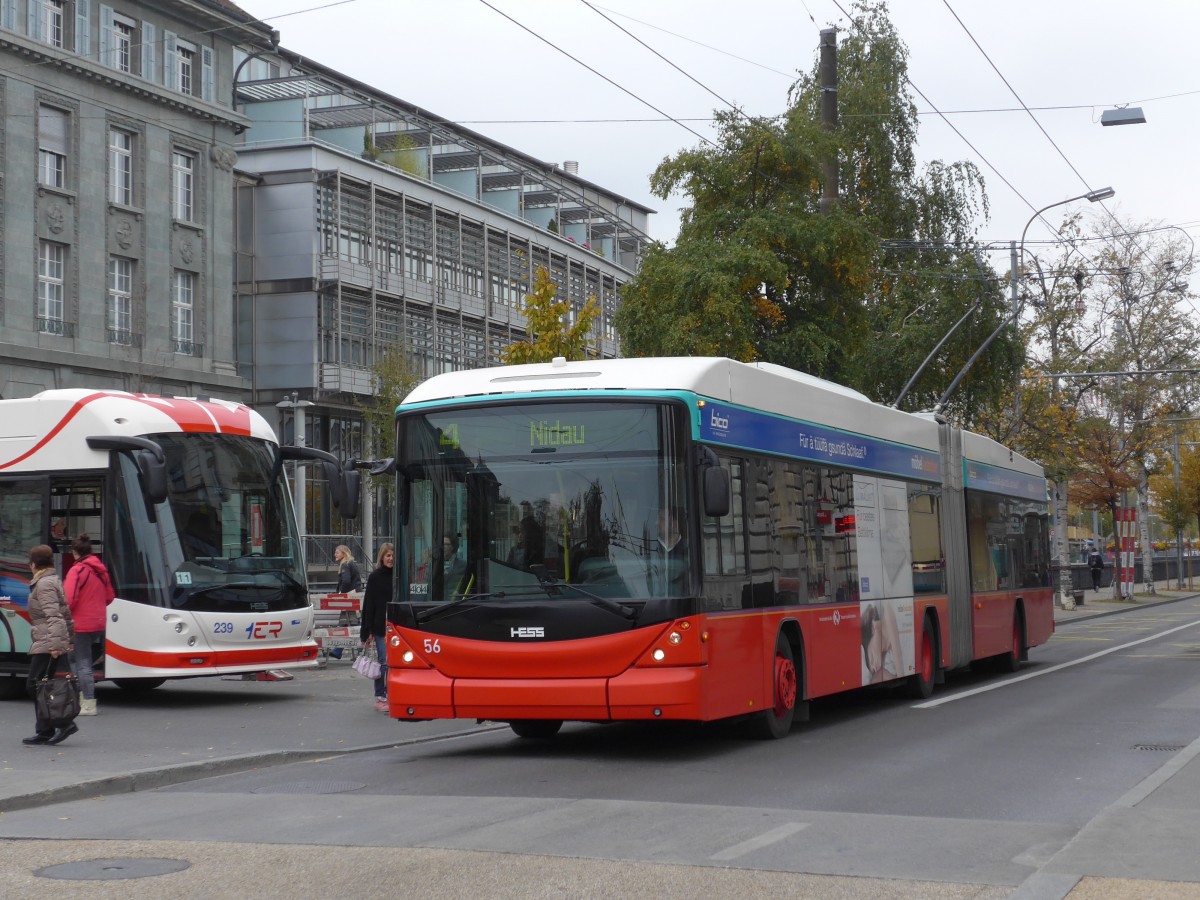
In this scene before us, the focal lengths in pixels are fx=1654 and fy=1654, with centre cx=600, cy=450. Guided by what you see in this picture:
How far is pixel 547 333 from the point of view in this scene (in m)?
30.8

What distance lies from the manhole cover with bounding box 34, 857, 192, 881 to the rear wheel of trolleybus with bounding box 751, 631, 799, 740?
21.7 ft

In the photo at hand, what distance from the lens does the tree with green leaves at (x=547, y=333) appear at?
30109mm

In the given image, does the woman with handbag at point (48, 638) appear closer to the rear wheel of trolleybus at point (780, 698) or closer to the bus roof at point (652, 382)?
the bus roof at point (652, 382)

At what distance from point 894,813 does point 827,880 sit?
230cm

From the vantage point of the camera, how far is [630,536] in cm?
1237

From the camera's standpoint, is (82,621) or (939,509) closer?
(82,621)

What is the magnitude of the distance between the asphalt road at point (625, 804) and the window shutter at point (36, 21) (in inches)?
1052

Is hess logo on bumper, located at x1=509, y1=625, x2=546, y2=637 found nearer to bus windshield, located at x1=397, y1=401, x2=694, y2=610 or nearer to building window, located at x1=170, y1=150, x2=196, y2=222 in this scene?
bus windshield, located at x1=397, y1=401, x2=694, y2=610

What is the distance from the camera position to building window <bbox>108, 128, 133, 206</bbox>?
42.8 m

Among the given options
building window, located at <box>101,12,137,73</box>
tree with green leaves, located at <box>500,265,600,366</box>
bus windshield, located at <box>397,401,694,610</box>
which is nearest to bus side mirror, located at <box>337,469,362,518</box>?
bus windshield, located at <box>397,401,694,610</box>

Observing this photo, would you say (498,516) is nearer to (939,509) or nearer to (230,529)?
(230,529)

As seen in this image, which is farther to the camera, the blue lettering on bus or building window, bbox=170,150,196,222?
building window, bbox=170,150,196,222

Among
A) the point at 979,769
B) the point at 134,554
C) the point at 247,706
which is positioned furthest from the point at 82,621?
the point at 979,769

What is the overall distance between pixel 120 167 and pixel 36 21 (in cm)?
451
